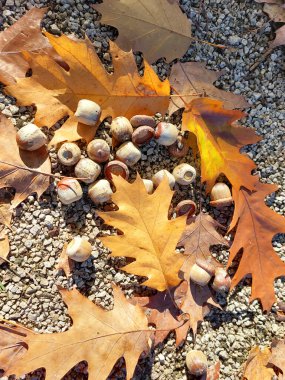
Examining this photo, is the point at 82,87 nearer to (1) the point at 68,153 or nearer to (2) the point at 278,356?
(1) the point at 68,153

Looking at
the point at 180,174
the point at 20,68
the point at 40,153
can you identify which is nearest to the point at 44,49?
the point at 20,68

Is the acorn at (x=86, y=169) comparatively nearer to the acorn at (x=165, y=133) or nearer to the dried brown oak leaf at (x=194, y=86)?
the acorn at (x=165, y=133)

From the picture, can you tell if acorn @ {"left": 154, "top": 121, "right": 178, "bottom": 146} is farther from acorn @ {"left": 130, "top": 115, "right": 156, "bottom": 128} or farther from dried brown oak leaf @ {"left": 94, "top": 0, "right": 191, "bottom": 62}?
dried brown oak leaf @ {"left": 94, "top": 0, "right": 191, "bottom": 62}

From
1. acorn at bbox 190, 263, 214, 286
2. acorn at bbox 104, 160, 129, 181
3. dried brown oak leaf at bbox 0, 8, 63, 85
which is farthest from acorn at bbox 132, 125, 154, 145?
acorn at bbox 190, 263, 214, 286

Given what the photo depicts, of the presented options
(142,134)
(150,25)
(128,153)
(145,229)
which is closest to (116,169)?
(128,153)

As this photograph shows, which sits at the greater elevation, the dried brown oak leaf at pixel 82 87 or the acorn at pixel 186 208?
the dried brown oak leaf at pixel 82 87

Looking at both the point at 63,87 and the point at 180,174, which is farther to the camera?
the point at 180,174

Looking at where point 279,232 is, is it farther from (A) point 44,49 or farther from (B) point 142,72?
(A) point 44,49

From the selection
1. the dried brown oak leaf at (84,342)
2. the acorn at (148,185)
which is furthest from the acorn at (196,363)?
the acorn at (148,185)
